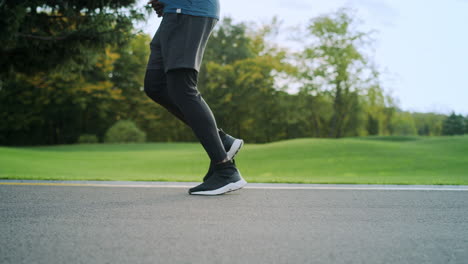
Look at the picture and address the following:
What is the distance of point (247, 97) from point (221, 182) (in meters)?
31.7

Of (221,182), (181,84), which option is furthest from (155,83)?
(221,182)

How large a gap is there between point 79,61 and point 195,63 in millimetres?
7160

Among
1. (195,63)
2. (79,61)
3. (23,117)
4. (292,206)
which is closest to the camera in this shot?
(292,206)

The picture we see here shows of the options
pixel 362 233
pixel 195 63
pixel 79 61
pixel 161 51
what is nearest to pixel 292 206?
pixel 362 233

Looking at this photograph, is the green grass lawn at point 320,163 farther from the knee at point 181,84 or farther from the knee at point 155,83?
the knee at point 181,84

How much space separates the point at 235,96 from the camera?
111 feet

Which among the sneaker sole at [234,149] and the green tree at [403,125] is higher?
the green tree at [403,125]

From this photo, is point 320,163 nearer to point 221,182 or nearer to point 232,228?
point 221,182

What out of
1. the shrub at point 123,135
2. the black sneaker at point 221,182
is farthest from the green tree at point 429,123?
the black sneaker at point 221,182

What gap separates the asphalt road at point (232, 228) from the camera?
47.2 inches

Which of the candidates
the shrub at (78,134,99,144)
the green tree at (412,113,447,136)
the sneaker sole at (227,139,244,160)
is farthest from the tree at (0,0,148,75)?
the green tree at (412,113,447,136)

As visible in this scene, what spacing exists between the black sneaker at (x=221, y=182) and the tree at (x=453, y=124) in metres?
26.0

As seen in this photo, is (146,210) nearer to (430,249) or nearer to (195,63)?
(195,63)

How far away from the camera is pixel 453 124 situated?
24.5 m
